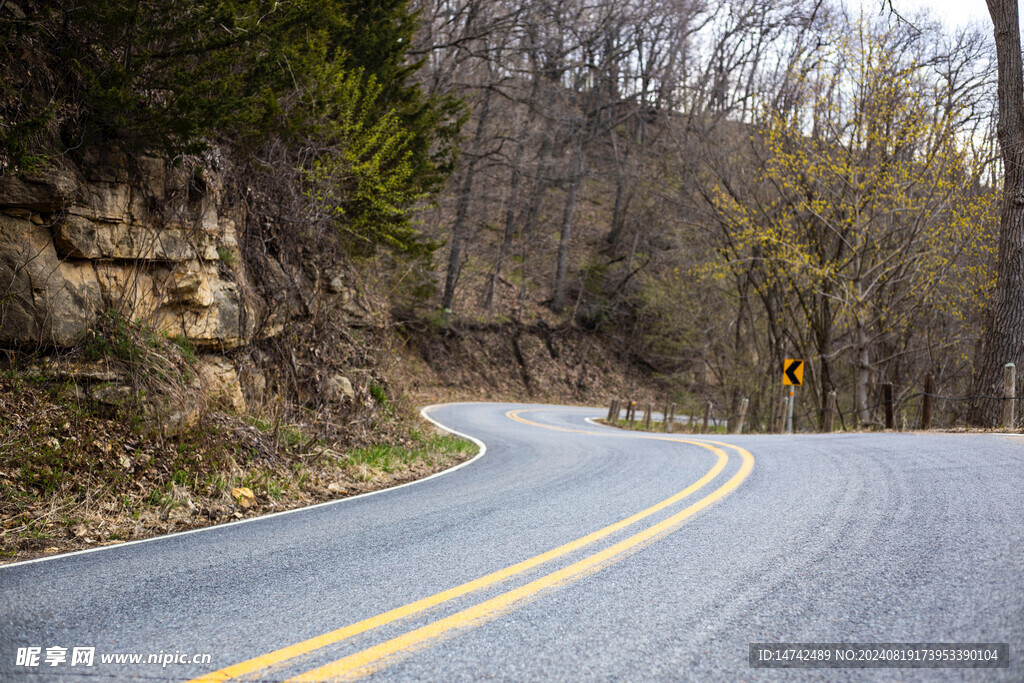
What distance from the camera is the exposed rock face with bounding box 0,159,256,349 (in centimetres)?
654

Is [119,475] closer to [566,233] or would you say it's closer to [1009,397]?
[1009,397]

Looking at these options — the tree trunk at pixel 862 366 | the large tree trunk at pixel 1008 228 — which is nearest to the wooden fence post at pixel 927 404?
the large tree trunk at pixel 1008 228

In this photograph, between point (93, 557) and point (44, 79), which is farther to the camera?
point (44, 79)

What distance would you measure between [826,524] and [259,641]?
3757 mm

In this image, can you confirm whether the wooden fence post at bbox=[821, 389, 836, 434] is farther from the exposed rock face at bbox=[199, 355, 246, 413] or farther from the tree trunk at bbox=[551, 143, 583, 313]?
the tree trunk at bbox=[551, 143, 583, 313]

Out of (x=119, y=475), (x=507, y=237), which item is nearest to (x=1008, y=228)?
(x=119, y=475)

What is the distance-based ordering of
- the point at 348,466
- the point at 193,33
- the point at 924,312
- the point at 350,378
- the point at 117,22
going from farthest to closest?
the point at 924,312 < the point at 350,378 < the point at 348,466 < the point at 193,33 < the point at 117,22

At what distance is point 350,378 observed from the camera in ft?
37.8

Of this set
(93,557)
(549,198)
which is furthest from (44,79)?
(549,198)

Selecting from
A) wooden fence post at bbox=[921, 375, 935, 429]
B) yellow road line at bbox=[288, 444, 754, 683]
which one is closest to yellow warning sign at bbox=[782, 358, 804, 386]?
wooden fence post at bbox=[921, 375, 935, 429]

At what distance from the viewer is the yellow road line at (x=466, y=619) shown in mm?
2684

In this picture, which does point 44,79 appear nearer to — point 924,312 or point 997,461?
point 997,461

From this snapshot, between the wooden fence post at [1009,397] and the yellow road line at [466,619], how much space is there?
1088 cm

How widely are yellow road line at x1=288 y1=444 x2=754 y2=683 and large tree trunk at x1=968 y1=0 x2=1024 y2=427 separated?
1181cm
